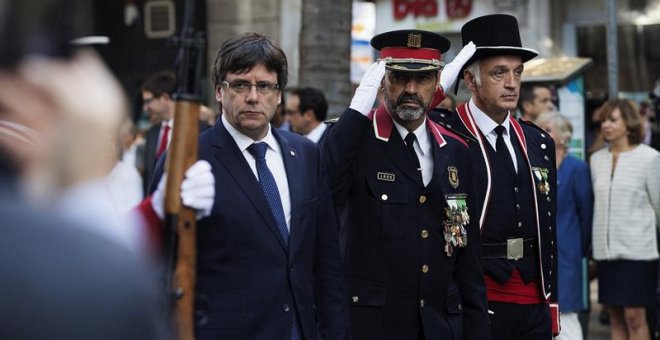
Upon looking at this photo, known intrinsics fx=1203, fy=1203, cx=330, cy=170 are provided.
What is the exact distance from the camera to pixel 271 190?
4.45m

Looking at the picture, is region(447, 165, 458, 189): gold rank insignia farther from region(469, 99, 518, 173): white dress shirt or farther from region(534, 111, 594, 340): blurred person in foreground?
region(534, 111, 594, 340): blurred person in foreground

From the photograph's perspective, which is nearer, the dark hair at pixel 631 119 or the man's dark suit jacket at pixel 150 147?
the dark hair at pixel 631 119

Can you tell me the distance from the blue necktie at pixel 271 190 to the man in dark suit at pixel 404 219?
695mm

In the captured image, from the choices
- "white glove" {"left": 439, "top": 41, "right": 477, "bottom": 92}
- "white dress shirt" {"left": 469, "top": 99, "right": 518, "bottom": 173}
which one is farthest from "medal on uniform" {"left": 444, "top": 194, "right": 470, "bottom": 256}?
"white glove" {"left": 439, "top": 41, "right": 477, "bottom": 92}

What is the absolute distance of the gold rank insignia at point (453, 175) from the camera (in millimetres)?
5426

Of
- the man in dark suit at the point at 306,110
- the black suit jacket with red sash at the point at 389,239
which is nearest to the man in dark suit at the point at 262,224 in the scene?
the black suit jacket with red sash at the point at 389,239

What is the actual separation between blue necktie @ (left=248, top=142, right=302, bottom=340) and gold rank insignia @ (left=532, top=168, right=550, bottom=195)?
2.06 m

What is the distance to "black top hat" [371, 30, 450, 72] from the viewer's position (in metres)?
5.55

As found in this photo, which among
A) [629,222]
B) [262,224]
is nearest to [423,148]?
[262,224]

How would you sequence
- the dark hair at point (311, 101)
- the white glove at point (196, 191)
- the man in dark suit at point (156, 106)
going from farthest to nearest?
the man in dark suit at point (156, 106) < the dark hair at point (311, 101) < the white glove at point (196, 191)

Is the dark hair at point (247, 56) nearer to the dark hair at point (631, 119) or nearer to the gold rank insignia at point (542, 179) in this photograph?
the gold rank insignia at point (542, 179)

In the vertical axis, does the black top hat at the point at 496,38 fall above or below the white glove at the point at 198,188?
above

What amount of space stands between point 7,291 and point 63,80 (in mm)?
334

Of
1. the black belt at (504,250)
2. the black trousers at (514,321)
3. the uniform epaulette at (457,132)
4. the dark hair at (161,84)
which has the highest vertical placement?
the dark hair at (161,84)
